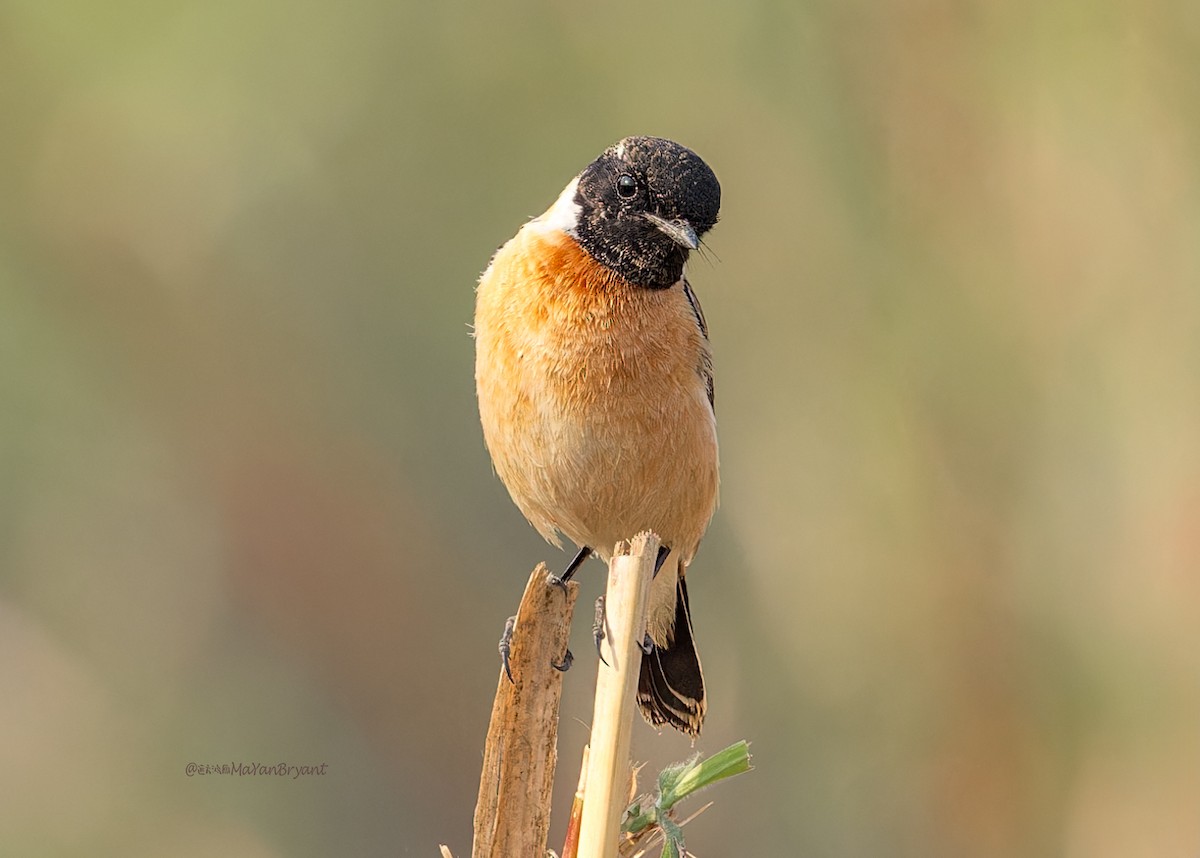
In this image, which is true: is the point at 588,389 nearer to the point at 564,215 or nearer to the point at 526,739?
the point at 564,215

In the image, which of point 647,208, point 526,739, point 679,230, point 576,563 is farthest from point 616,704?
point 576,563

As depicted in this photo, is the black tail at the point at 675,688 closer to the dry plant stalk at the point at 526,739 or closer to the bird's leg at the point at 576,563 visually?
the bird's leg at the point at 576,563

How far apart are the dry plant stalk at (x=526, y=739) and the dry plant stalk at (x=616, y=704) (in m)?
0.19

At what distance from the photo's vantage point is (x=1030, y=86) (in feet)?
16.9

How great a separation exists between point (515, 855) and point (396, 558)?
3.36m

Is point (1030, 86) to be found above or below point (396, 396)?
above

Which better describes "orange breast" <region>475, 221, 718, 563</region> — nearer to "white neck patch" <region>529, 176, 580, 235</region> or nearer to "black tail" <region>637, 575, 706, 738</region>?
"white neck patch" <region>529, 176, 580, 235</region>

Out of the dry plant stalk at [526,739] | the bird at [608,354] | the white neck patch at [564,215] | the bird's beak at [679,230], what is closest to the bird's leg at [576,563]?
the bird at [608,354]

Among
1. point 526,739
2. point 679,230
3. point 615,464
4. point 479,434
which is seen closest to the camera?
point 526,739

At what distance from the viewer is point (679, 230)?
11.9ft

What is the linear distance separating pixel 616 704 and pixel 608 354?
4.93ft

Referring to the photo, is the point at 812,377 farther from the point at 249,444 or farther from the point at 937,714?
the point at 249,444

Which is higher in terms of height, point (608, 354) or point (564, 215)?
point (564, 215)

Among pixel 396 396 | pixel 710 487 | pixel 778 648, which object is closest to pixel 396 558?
pixel 396 396
